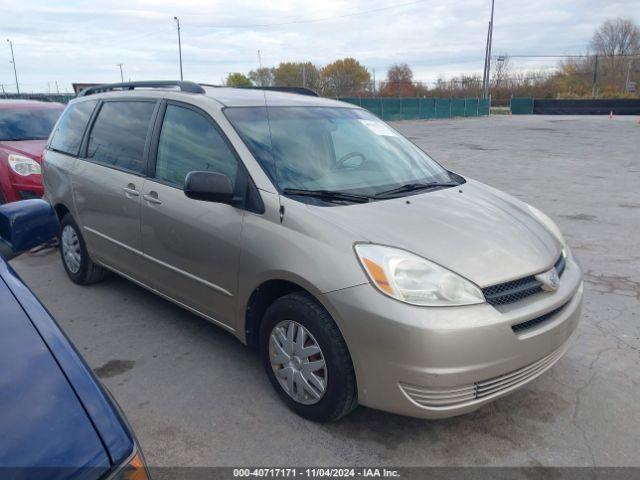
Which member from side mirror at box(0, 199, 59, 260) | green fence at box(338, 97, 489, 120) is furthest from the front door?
green fence at box(338, 97, 489, 120)

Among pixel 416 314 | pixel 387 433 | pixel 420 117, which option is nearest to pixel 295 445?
pixel 387 433

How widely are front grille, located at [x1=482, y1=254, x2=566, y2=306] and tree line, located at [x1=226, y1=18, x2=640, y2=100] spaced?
60.9 meters

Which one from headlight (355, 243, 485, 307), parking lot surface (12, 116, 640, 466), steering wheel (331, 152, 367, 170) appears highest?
steering wheel (331, 152, 367, 170)

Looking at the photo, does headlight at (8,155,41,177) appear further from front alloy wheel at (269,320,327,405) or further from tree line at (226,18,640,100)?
tree line at (226,18,640,100)

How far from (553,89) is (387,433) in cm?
7878

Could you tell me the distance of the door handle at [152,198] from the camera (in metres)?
3.58

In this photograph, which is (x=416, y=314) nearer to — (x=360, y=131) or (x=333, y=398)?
(x=333, y=398)

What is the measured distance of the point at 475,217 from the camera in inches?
117

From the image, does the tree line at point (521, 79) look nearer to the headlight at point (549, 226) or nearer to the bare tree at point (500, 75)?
the bare tree at point (500, 75)

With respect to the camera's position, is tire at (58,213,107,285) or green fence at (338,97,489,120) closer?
tire at (58,213,107,285)

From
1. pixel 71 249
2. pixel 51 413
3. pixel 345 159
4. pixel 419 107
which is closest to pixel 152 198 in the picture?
pixel 345 159

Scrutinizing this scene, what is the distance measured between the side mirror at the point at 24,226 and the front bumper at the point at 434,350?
4.27ft

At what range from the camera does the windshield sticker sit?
3.96 meters

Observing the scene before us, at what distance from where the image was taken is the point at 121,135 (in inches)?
163
